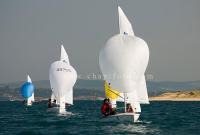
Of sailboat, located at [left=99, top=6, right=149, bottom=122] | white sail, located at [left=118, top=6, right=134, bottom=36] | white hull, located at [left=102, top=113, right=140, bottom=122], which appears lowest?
white hull, located at [left=102, top=113, right=140, bottom=122]

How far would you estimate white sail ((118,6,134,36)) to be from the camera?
6209cm

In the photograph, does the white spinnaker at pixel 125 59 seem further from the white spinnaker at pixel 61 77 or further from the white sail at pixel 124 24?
the white spinnaker at pixel 61 77

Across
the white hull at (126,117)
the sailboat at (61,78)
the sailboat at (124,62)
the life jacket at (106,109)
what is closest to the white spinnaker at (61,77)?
the sailboat at (61,78)

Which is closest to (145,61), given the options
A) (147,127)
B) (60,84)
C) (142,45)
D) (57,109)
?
(142,45)

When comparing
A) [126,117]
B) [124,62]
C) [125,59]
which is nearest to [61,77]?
[126,117]

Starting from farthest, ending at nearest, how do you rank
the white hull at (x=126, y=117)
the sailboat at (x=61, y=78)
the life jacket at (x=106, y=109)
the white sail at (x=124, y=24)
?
the sailboat at (x=61, y=78), the white sail at (x=124, y=24), the life jacket at (x=106, y=109), the white hull at (x=126, y=117)

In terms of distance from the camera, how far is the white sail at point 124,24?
62.1m

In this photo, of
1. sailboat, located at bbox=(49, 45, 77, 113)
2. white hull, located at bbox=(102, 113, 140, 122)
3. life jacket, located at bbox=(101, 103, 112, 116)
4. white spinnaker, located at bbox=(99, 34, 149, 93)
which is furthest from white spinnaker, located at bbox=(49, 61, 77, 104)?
white spinnaker, located at bbox=(99, 34, 149, 93)

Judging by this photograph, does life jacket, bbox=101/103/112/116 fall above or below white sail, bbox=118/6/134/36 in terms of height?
below

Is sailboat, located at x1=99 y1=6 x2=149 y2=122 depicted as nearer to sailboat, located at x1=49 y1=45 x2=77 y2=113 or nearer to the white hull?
the white hull

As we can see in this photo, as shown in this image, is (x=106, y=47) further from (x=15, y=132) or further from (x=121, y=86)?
(x=15, y=132)

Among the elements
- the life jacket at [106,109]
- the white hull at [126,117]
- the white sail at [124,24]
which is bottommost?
the white hull at [126,117]

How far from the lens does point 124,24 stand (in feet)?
205

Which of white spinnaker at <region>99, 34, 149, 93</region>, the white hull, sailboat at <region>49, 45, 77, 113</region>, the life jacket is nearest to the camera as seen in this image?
white spinnaker at <region>99, 34, 149, 93</region>
